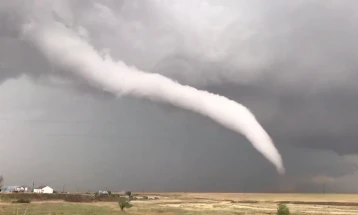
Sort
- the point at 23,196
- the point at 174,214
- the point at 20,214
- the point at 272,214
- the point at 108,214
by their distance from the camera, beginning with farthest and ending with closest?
1. the point at 23,196
2. the point at 272,214
3. the point at 174,214
4. the point at 108,214
5. the point at 20,214

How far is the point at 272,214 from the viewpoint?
109312 mm

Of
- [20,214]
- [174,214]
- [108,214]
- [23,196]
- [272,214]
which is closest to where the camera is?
[20,214]

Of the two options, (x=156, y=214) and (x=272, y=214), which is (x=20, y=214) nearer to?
(x=156, y=214)

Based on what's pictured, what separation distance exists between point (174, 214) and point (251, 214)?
21.5 metres

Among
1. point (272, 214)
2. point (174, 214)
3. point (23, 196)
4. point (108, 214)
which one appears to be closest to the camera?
point (108, 214)

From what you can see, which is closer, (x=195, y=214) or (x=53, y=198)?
(x=195, y=214)

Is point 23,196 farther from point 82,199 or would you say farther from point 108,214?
point 108,214

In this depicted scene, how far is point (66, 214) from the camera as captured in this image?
91.2 metres

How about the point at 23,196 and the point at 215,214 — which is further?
the point at 23,196

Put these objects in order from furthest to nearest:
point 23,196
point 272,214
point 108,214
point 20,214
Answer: point 23,196 → point 272,214 → point 108,214 → point 20,214

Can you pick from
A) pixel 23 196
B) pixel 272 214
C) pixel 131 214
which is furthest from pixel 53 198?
pixel 272 214

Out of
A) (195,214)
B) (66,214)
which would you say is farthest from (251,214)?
(66,214)

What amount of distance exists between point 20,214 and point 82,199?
304ft

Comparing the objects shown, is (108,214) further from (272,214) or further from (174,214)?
(272,214)
